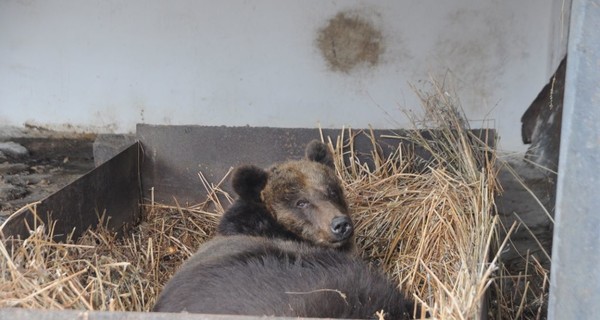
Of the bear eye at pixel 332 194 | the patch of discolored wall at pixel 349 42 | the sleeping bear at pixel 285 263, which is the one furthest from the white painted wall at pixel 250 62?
the sleeping bear at pixel 285 263

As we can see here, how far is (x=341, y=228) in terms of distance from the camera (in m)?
4.68

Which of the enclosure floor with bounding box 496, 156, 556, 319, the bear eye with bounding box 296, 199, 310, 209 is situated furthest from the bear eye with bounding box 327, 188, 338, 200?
the enclosure floor with bounding box 496, 156, 556, 319

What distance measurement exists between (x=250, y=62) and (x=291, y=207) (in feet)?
12.2

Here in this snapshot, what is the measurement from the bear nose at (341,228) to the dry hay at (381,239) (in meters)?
0.41

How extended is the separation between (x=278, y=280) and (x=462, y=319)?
844 mm

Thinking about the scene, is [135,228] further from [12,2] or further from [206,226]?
[12,2]

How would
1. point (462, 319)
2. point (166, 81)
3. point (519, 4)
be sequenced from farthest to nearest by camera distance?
point (166, 81)
point (519, 4)
point (462, 319)

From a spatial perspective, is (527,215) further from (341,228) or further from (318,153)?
(341,228)

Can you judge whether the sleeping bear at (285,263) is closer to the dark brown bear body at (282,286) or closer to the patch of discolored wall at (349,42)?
the dark brown bear body at (282,286)

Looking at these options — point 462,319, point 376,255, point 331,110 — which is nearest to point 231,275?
point 462,319

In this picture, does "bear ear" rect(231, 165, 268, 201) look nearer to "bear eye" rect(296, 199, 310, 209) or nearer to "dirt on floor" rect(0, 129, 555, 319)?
"bear eye" rect(296, 199, 310, 209)

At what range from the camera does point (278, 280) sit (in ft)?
10.6

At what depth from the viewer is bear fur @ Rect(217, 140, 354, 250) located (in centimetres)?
476

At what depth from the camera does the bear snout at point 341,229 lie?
4.68 meters
